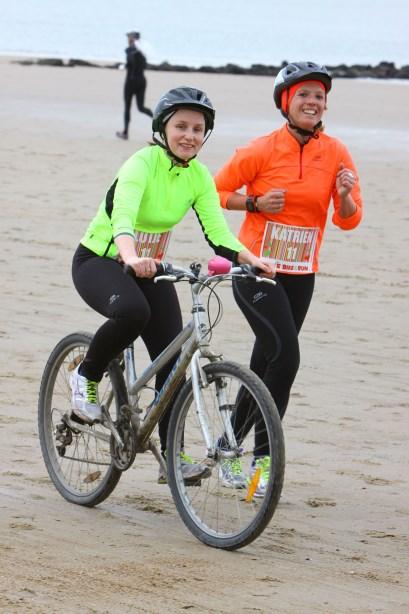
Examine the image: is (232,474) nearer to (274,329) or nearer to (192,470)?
(192,470)

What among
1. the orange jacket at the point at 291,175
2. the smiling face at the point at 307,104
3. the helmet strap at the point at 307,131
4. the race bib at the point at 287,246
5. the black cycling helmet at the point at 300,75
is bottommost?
the race bib at the point at 287,246

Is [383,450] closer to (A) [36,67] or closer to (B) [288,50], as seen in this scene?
(A) [36,67]

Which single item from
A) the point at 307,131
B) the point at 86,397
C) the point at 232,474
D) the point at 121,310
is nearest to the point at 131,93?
the point at 307,131

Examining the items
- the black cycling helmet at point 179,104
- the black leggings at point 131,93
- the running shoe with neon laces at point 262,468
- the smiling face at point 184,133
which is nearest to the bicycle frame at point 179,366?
the running shoe with neon laces at point 262,468

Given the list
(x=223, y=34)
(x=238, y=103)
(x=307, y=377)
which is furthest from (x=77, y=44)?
(x=307, y=377)

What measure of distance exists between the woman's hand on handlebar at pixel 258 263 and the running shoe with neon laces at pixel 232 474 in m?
0.80

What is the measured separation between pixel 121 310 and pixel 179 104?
0.92 m

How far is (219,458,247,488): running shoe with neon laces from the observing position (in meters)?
5.74

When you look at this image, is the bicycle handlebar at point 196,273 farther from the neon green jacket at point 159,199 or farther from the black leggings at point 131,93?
the black leggings at point 131,93

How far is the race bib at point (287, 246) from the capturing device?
6.61m

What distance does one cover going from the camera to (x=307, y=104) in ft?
21.5

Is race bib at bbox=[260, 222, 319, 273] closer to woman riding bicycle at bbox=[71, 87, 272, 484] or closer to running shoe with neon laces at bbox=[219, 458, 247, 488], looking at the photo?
woman riding bicycle at bbox=[71, 87, 272, 484]

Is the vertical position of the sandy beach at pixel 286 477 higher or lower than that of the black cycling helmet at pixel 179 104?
lower

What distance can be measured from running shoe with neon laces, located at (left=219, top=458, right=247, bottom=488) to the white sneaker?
0.77 metres
